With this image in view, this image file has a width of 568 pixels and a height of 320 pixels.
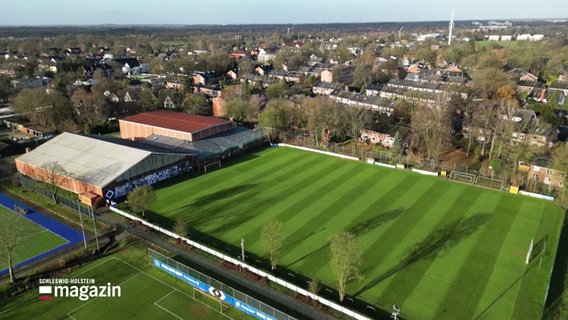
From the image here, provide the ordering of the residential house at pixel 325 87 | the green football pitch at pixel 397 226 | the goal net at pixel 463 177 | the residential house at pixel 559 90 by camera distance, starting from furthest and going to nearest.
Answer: the residential house at pixel 325 87
the residential house at pixel 559 90
the goal net at pixel 463 177
the green football pitch at pixel 397 226

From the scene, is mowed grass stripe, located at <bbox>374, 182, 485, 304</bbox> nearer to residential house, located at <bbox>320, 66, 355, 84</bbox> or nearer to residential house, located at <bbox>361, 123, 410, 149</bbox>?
residential house, located at <bbox>361, 123, 410, 149</bbox>

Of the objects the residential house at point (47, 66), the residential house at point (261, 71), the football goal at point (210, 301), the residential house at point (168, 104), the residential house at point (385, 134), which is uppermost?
the residential house at point (47, 66)

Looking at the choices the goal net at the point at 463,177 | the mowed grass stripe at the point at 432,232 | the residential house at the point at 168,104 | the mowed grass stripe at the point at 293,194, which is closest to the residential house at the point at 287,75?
the residential house at the point at 168,104

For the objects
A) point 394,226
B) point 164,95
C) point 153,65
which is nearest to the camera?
point 394,226

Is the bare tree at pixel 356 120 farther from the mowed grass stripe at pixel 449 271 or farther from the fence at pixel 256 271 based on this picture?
the fence at pixel 256 271

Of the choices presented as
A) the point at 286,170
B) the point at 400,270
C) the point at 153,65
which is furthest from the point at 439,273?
the point at 153,65

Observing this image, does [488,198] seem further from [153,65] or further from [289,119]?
[153,65]
